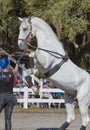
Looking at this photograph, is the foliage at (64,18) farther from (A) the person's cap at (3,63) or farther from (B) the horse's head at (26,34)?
(B) the horse's head at (26,34)

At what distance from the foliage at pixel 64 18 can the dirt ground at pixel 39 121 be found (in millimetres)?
4940

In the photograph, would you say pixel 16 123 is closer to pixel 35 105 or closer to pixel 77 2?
pixel 35 105

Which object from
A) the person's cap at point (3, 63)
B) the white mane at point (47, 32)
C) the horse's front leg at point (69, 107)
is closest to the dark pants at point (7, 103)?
the person's cap at point (3, 63)

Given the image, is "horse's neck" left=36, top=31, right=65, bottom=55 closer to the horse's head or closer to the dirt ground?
the horse's head

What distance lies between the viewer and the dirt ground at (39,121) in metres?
15.2

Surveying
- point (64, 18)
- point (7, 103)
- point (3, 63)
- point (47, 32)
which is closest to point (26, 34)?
point (47, 32)

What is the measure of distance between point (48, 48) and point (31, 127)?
15.6 feet

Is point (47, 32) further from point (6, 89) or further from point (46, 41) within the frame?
point (6, 89)

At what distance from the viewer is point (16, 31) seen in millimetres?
34781

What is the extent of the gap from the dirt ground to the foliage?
16.2 ft

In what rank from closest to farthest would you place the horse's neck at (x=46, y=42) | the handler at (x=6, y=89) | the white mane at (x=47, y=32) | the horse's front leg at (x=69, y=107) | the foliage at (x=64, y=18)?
the horse's neck at (x=46, y=42) < the white mane at (x=47, y=32) < the horse's front leg at (x=69, y=107) < the handler at (x=6, y=89) < the foliage at (x=64, y=18)

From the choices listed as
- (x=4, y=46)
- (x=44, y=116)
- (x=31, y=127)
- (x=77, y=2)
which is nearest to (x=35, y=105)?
(x=44, y=116)

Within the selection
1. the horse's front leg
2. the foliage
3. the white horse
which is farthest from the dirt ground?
the foliage

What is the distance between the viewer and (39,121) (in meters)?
17.4
